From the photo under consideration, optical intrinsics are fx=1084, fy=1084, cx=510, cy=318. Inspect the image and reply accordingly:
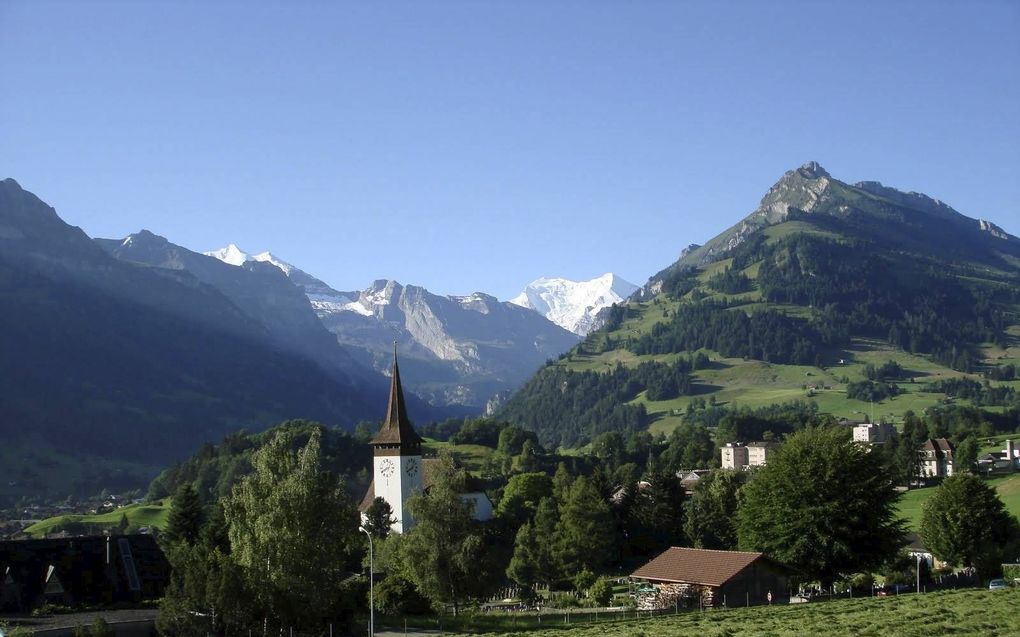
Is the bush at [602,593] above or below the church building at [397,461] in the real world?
below

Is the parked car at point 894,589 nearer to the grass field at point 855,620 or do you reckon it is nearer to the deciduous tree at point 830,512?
the deciduous tree at point 830,512

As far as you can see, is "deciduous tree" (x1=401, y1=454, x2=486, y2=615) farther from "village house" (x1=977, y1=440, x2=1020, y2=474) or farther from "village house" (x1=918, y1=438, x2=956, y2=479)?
"village house" (x1=918, y1=438, x2=956, y2=479)

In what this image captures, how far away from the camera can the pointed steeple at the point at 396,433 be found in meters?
108

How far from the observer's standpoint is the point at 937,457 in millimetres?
173750

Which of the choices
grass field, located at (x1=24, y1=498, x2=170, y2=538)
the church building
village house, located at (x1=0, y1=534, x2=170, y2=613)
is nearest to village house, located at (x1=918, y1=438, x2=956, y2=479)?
the church building

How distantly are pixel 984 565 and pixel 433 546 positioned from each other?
38.4 meters

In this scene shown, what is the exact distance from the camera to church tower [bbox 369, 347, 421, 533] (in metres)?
107

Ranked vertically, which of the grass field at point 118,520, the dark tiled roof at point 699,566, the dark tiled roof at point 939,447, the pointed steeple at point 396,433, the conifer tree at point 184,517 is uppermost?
the pointed steeple at point 396,433

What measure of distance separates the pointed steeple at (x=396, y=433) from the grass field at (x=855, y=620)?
5062cm

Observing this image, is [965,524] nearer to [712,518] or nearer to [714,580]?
[712,518]

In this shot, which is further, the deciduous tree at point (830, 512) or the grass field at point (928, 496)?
the grass field at point (928, 496)

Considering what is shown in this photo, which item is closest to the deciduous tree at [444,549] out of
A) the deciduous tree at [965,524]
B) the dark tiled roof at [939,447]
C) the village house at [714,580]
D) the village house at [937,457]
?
the village house at [714,580]

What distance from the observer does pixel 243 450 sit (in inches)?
7190

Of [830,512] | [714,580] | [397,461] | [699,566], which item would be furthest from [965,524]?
[397,461]
